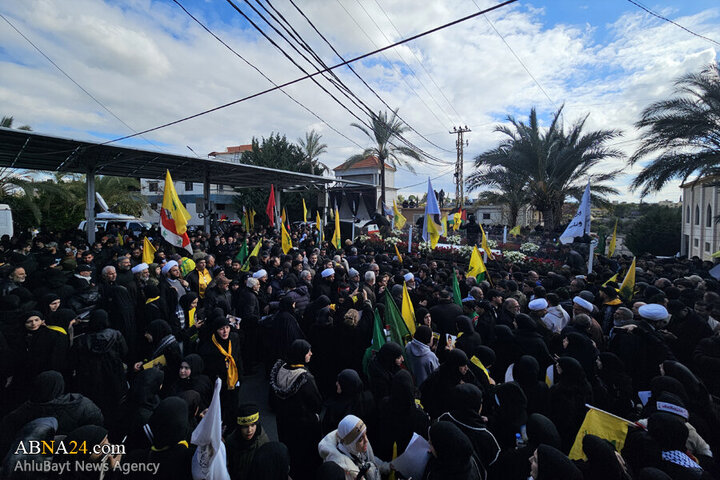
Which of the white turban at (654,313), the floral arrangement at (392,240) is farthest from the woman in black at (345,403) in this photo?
the floral arrangement at (392,240)

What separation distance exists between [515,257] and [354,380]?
10291 mm

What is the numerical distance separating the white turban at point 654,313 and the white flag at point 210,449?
4725 mm

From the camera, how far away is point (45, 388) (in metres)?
2.71

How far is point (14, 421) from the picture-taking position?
263 centimetres

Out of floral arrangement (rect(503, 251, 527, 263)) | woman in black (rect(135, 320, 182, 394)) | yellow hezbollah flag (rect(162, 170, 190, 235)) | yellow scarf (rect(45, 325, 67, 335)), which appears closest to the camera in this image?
woman in black (rect(135, 320, 182, 394))

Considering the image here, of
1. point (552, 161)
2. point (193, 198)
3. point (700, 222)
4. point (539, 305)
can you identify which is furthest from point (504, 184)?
point (193, 198)

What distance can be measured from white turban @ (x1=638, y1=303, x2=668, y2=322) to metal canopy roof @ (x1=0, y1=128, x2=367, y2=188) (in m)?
12.2

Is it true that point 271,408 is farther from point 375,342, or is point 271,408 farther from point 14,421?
point 14,421

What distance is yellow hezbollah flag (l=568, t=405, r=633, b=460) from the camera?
106 inches

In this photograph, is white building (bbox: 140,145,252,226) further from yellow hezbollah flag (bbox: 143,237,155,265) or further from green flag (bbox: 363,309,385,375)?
green flag (bbox: 363,309,385,375)

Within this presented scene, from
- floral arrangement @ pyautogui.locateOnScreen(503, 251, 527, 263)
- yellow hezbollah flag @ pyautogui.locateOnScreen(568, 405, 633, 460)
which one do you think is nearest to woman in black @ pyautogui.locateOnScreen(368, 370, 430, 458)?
yellow hezbollah flag @ pyautogui.locateOnScreen(568, 405, 633, 460)

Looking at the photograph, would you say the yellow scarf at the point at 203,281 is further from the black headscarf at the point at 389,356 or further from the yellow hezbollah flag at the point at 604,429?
the yellow hezbollah flag at the point at 604,429

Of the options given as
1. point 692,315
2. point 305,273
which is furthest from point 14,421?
point 692,315

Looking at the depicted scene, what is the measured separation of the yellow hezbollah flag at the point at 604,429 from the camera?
8.81 ft
